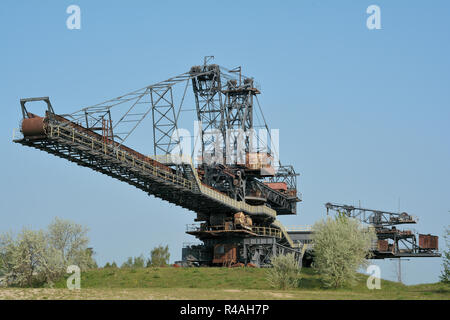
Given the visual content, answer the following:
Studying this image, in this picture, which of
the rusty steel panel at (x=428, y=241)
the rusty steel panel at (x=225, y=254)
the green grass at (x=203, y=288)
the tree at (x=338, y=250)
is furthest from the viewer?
the rusty steel panel at (x=428, y=241)

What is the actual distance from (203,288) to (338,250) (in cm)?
1345

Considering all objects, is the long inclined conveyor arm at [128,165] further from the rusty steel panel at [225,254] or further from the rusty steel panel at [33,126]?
the rusty steel panel at [225,254]

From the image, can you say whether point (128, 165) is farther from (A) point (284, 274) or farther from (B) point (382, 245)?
(B) point (382, 245)

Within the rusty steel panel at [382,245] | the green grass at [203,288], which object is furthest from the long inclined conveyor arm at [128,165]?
the rusty steel panel at [382,245]

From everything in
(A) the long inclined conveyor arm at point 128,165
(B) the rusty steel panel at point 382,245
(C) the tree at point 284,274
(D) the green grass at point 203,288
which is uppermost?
(A) the long inclined conveyor arm at point 128,165

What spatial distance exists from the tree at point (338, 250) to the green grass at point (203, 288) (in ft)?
3.90

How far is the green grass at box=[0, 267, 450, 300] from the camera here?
1775 inches

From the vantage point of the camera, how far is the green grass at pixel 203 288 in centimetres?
4509

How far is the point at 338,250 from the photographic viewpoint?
61.0m

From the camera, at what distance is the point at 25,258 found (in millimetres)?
61812

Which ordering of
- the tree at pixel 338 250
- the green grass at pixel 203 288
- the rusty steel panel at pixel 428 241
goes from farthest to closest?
the rusty steel panel at pixel 428 241, the tree at pixel 338 250, the green grass at pixel 203 288

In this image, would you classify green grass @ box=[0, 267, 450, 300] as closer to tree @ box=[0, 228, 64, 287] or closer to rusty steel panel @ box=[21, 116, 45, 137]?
tree @ box=[0, 228, 64, 287]

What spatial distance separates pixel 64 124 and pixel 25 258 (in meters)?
13.6

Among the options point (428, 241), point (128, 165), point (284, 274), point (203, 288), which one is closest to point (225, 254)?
point (128, 165)
